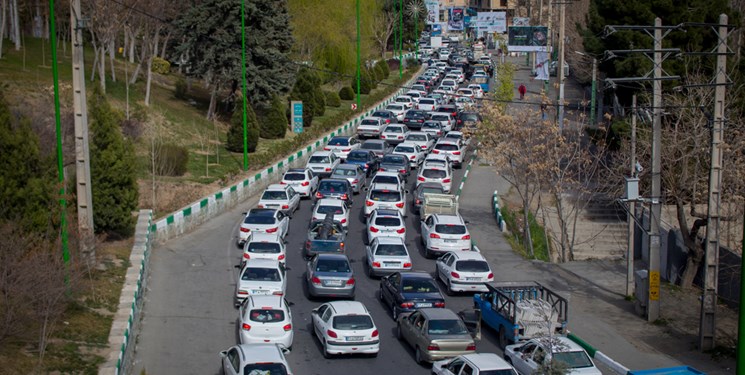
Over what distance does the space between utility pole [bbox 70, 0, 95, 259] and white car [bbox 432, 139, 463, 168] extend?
2574cm

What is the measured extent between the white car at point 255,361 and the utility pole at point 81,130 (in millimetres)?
6688

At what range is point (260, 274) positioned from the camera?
2553 centimetres

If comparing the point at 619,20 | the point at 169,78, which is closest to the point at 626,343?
the point at 619,20

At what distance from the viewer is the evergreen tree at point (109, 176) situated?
3045 cm

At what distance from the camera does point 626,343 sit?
24203 mm

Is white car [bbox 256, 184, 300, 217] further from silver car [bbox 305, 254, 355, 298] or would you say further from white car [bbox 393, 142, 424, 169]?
white car [bbox 393, 142, 424, 169]

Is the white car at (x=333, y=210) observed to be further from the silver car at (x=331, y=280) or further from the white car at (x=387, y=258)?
the silver car at (x=331, y=280)

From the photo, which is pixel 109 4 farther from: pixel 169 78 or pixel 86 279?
pixel 86 279

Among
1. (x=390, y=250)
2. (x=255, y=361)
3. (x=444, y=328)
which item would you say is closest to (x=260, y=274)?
(x=390, y=250)

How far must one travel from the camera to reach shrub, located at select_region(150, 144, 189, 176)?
1570 inches

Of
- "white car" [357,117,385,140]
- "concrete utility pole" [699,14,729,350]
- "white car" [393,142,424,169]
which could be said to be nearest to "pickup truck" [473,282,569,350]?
"concrete utility pole" [699,14,729,350]

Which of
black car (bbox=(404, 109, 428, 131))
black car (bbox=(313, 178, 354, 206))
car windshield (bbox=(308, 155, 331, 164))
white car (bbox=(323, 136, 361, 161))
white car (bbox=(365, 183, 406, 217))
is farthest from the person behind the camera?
black car (bbox=(404, 109, 428, 131))

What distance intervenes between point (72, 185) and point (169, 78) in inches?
1481

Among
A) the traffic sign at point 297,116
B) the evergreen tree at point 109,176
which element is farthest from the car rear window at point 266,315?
the traffic sign at point 297,116
